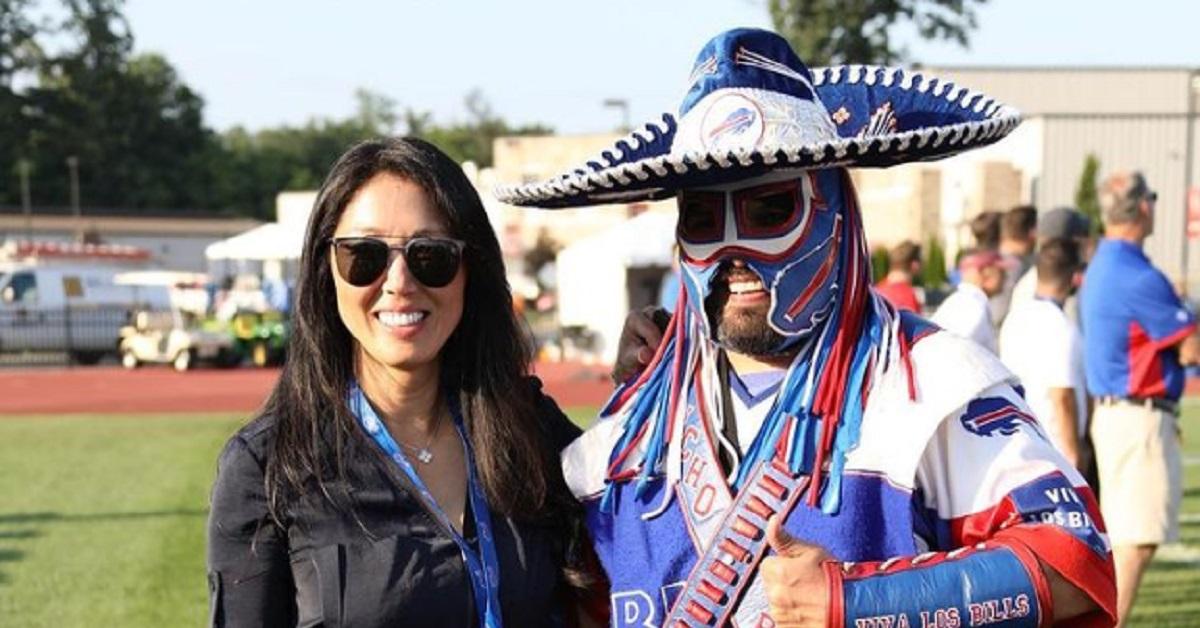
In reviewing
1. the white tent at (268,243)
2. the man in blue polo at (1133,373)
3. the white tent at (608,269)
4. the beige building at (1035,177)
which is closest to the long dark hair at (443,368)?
the man in blue polo at (1133,373)

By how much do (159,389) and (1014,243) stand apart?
15.0m

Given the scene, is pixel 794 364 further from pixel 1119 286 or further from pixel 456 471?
pixel 1119 286

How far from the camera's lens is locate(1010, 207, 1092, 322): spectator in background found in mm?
6734

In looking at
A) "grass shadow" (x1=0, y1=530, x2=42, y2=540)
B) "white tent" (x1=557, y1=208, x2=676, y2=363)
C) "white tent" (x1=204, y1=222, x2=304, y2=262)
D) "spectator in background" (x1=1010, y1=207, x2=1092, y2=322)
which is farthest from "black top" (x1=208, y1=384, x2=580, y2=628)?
"white tent" (x1=204, y1=222, x2=304, y2=262)

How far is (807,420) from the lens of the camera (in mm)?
2389

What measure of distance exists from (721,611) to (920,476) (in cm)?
39

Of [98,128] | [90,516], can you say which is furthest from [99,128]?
[90,516]

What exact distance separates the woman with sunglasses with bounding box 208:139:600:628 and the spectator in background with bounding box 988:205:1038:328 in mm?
5182

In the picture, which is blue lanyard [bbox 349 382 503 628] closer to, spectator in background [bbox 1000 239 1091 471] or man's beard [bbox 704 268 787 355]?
man's beard [bbox 704 268 787 355]

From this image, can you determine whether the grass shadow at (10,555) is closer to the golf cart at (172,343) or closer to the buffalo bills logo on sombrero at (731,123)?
the buffalo bills logo on sombrero at (731,123)

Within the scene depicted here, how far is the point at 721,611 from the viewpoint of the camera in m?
2.38

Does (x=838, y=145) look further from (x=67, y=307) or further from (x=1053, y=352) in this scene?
(x=67, y=307)

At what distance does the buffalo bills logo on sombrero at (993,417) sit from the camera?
226 cm

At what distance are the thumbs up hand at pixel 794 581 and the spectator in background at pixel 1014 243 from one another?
5506 mm
